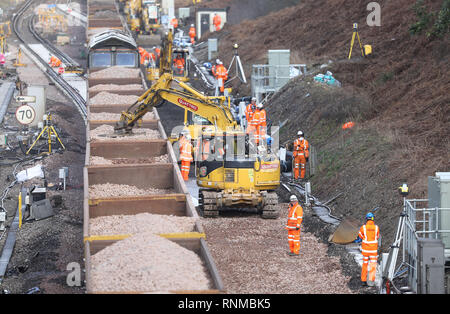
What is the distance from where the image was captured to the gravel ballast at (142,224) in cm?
1323

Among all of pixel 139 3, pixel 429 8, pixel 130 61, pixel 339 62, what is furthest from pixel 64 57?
pixel 429 8

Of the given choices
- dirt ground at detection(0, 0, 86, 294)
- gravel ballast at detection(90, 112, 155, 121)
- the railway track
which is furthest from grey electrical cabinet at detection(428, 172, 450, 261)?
the railway track

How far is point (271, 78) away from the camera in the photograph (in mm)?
32188

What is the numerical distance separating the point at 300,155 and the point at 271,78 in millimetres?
9595

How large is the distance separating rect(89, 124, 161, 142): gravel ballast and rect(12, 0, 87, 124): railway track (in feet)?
29.1

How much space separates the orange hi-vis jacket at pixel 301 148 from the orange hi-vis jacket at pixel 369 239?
895cm

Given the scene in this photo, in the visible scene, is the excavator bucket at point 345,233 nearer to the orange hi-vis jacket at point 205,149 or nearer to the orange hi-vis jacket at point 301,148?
the orange hi-vis jacket at point 205,149

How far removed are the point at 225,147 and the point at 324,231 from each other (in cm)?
324

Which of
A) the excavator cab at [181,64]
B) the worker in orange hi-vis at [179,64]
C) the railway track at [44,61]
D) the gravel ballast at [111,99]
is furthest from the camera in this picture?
the railway track at [44,61]

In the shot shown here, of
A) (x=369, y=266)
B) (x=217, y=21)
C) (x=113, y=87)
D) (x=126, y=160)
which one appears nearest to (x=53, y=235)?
(x=126, y=160)

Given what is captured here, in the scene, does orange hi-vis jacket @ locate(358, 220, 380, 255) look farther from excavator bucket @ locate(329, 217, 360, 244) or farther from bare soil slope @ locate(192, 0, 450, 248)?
excavator bucket @ locate(329, 217, 360, 244)

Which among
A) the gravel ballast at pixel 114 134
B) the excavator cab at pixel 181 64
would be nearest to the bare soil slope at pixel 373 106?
the excavator cab at pixel 181 64

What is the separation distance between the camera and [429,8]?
3017 centimetres

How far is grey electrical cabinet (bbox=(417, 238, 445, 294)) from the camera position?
1275 cm
